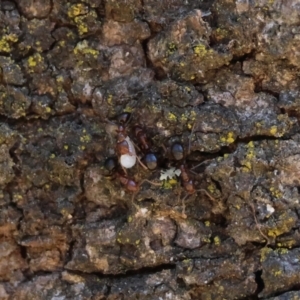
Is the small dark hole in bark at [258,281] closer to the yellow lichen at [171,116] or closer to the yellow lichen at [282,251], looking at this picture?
the yellow lichen at [282,251]

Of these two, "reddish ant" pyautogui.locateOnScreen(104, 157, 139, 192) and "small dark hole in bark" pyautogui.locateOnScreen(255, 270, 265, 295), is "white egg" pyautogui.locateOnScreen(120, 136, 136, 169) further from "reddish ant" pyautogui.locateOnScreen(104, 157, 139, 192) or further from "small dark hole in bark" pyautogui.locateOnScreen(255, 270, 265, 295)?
"small dark hole in bark" pyautogui.locateOnScreen(255, 270, 265, 295)

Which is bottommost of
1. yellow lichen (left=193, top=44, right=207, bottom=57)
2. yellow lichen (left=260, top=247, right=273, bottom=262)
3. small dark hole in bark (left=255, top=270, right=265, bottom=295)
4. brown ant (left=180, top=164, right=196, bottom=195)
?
small dark hole in bark (left=255, top=270, right=265, bottom=295)

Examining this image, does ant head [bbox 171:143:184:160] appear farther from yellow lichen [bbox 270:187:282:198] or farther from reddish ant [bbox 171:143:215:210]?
yellow lichen [bbox 270:187:282:198]

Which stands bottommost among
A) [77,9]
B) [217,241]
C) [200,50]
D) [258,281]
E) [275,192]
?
[258,281]

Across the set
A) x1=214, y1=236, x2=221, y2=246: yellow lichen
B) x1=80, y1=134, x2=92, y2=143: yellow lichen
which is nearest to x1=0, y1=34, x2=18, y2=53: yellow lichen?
x1=80, y1=134, x2=92, y2=143: yellow lichen

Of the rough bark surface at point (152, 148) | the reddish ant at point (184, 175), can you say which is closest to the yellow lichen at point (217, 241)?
the rough bark surface at point (152, 148)

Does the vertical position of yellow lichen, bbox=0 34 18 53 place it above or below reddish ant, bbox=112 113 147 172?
above

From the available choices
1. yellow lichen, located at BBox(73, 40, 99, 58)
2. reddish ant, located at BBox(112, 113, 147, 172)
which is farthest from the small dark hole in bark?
yellow lichen, located at BBox(73, 40, 99, 58)

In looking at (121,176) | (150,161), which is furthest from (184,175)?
(121,176)

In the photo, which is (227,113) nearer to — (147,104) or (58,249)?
(147,104)

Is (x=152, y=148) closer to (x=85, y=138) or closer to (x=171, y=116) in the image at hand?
(x=171, y=116)
